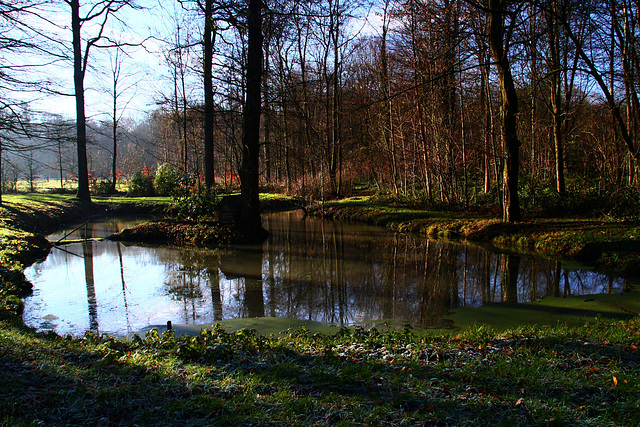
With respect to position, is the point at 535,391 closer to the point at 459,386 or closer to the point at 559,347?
the point at 459,386

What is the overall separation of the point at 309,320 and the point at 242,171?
693cm

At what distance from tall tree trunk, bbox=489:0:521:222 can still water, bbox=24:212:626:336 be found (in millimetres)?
2174

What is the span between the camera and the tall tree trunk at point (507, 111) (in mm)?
11125

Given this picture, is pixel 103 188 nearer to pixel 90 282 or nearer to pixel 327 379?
pixel 90 282

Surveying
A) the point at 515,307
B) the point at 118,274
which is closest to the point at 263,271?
the point at 118,274

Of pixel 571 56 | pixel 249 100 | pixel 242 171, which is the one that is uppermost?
pixel 571 56

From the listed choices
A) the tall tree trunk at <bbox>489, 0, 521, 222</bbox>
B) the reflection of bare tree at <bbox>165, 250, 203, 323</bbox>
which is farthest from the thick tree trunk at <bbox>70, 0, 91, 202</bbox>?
the tall tree trunk at <bbox>489, 0, 521, 222</bbox>

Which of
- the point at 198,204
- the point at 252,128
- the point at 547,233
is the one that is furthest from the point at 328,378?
the point at 198,204

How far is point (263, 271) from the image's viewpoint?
8859 millimetres

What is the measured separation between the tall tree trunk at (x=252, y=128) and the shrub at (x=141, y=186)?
16314 mm

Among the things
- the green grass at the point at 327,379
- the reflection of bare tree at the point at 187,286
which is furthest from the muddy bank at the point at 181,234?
the green grass at the point at 327,379

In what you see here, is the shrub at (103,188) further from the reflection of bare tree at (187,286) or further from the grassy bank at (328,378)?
the grassy bank at (328,378)

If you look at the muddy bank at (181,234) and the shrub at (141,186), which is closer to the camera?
the muddy bank at (181,234)

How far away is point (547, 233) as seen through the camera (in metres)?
10.4
